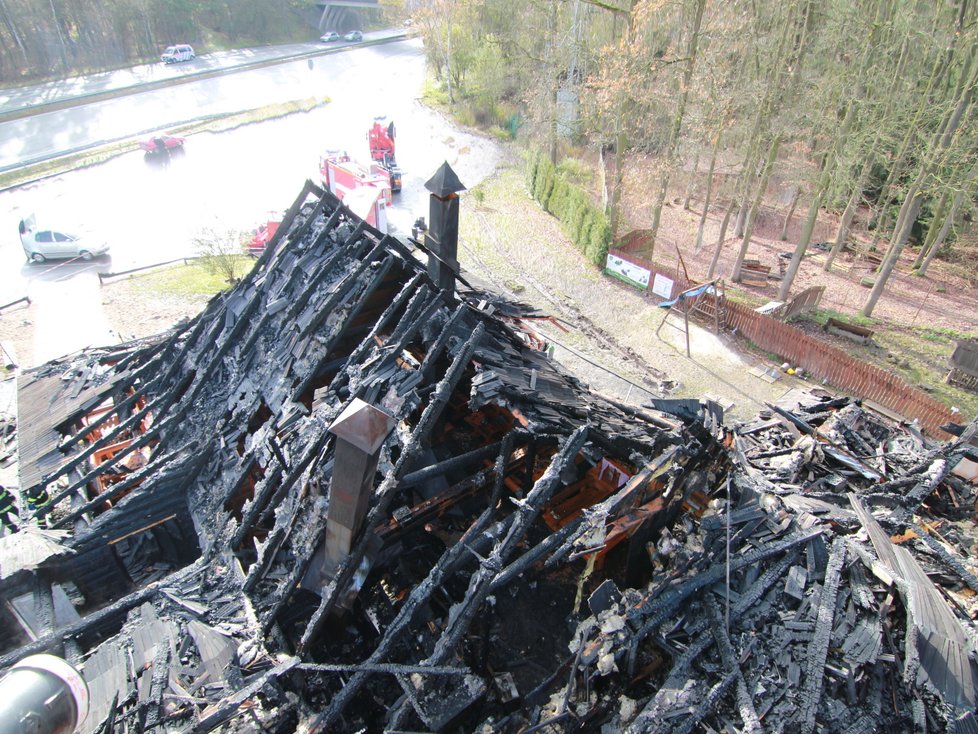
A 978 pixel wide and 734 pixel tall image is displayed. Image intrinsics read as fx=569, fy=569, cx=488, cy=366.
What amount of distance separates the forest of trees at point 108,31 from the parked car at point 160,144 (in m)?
18.9

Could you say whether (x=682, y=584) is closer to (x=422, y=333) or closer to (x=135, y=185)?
(x=422, y=333)

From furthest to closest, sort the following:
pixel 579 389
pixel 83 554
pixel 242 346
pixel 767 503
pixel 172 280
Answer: pixel 172 280
pixel 242 346
pixel 579 389
pixel 83 554
pixel 767 503

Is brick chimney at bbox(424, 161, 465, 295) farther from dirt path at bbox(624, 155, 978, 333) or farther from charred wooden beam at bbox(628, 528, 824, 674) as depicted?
→ dirt path at bbox(624, 155, 978, 333)

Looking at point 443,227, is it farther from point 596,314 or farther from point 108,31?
point 108,31

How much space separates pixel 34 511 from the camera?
9.14 meters

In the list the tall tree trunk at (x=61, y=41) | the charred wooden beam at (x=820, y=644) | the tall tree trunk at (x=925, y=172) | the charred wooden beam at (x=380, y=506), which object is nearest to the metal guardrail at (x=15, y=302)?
the charred wooden beam at (x=380, y=506)

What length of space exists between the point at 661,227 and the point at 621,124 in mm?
7750

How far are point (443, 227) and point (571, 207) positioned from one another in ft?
64.2

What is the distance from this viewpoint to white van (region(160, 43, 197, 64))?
1901 inches

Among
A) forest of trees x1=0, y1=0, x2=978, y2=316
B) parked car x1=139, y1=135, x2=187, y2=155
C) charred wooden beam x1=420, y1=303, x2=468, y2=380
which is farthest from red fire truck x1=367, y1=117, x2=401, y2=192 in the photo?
charred wooden beam x1=420, y1=303, x2=468, y2=380

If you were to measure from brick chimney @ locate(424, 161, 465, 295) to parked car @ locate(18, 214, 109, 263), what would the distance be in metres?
21.5

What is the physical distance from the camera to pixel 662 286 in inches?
907

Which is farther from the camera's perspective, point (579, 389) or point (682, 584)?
point (579, 389)

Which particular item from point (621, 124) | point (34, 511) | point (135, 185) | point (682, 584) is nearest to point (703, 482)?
point (682, 584)
